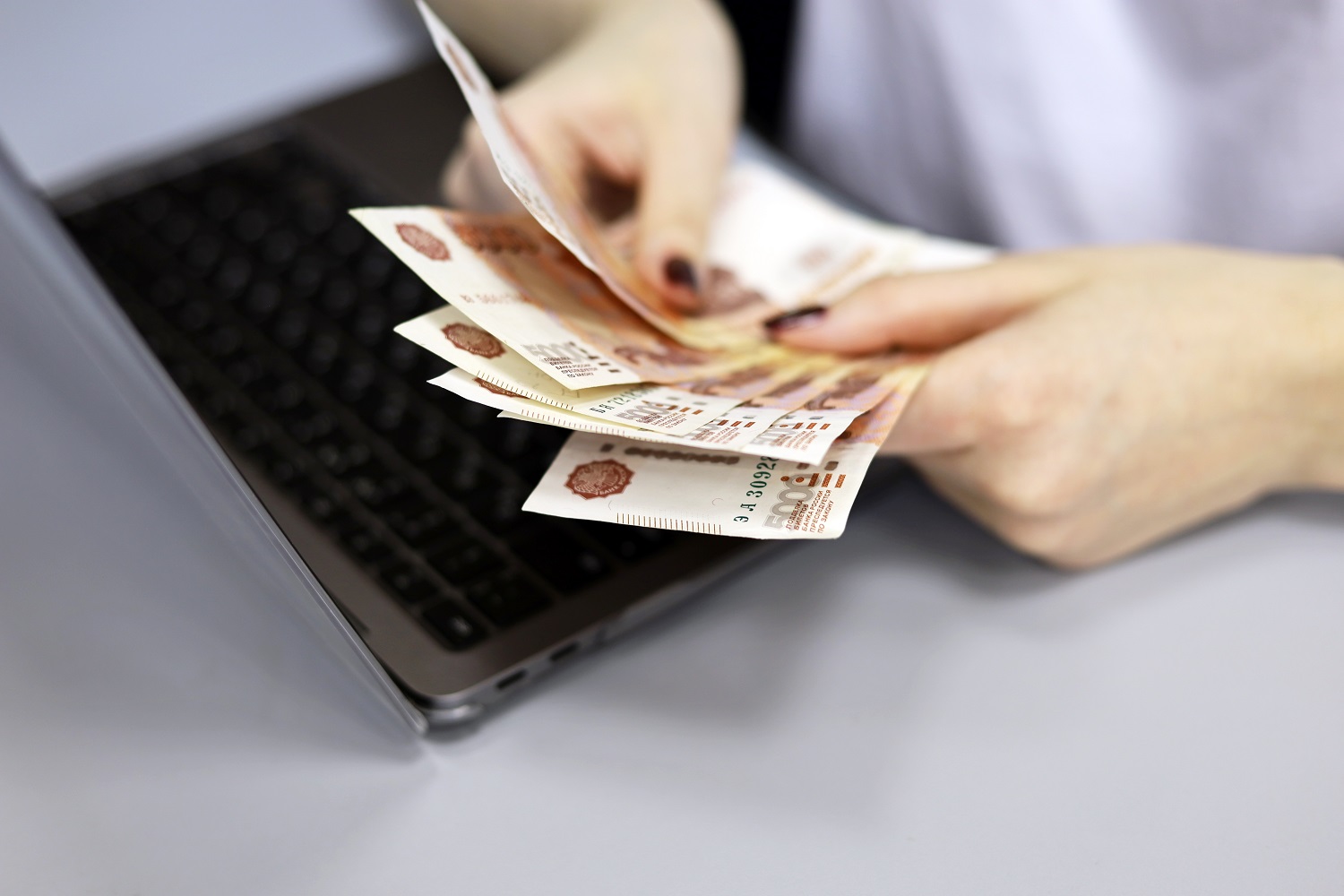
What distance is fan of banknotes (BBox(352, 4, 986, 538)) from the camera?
427 mm

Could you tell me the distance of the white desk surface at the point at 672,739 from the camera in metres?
0.43

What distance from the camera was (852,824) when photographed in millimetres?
462

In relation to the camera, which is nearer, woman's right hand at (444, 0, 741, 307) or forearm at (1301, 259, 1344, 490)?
forearm at (1301, 259, 1344, 490)

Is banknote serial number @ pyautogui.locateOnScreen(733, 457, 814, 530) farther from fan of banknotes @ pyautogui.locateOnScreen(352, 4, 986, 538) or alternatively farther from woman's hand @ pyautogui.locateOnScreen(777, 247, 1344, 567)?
woman's hand @ pyautogui.locateOnScreen(777, 247, 1344, 567)

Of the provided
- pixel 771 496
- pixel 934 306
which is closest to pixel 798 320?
pixel 934 306

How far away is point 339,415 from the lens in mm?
670

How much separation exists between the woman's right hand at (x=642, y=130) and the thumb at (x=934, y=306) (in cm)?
12

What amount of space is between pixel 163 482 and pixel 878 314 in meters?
0.37

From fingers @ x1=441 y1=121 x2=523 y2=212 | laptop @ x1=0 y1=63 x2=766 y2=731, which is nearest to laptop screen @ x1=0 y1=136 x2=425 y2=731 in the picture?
laptop @ x1=0 y1=63 x2=766 y2=731

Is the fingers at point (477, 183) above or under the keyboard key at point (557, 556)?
above

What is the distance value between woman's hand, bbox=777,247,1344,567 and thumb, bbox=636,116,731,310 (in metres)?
0.10

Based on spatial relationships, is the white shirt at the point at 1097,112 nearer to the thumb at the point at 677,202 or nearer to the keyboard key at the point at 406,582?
the thumb at the point at 677,202

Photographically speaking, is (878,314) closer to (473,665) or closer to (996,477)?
(996,477)

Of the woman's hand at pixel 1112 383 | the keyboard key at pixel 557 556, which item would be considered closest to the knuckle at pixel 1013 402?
the woman's hand at pixel 1112 383
